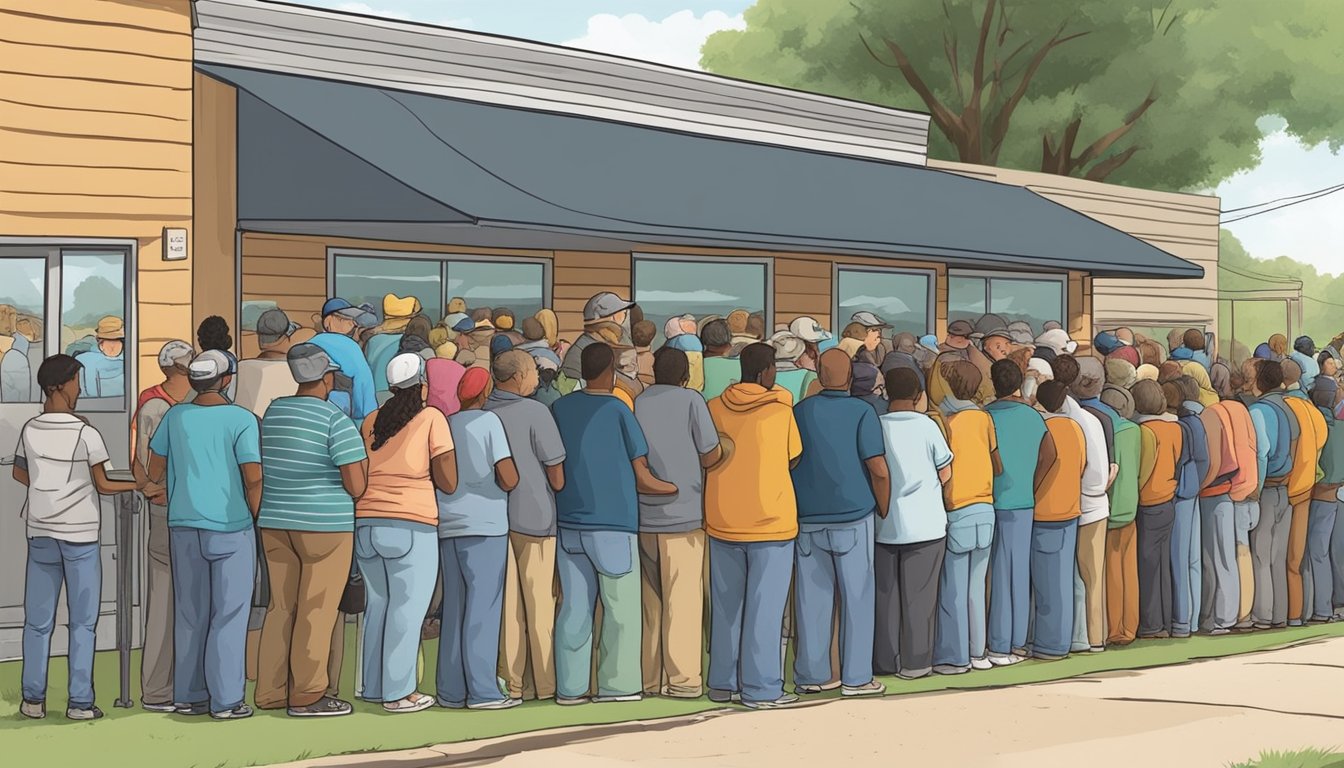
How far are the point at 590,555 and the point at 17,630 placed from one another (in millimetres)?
3470

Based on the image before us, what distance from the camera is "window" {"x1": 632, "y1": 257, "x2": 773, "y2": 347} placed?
14.5m

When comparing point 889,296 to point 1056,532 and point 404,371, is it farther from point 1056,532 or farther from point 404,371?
point 404,371

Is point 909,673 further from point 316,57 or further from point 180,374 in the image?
point 316,57

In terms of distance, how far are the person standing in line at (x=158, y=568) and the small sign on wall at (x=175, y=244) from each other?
6.34 feet

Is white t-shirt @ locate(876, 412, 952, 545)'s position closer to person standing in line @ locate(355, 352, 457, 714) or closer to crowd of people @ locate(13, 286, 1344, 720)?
crowd of people @ locate(13, 286, 1344, 720)

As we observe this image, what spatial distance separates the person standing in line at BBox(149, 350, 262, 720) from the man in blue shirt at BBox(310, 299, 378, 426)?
153 cm

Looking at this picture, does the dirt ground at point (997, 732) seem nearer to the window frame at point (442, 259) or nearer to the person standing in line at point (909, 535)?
the person standing in line at point (909, 535)

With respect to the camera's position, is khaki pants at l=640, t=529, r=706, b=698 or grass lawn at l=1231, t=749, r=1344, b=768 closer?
grass lawn at l=1231, t=749, r=1344, b=768

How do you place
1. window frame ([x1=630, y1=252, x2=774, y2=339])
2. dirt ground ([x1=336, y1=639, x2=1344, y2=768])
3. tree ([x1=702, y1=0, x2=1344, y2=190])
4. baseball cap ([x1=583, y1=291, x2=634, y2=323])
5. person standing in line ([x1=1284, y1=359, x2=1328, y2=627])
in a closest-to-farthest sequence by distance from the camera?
1. dirt ground ([x1=336, y1=639, x2=1344, y2=768])
2. baseball cap ([x1=583, y1=291, x2=634, y2=323])
3. person standing in line ([x1=1284, y1=359, x2=1328, y2=627])
4. window frame ([x1=630, y1=252, x2=774, y2=339])
5. tree ([x1=702, y1=0, x2=1344, y2=190])

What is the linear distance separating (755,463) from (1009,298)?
11006mm

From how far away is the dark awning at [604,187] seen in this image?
11.0 metres

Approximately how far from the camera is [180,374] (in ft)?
25.0

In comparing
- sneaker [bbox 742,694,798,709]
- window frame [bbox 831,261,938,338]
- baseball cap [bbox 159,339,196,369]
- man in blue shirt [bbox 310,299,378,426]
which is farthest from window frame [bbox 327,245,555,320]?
sneaker [bbox 742,694,798,709]

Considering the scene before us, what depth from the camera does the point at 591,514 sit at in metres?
7.79
